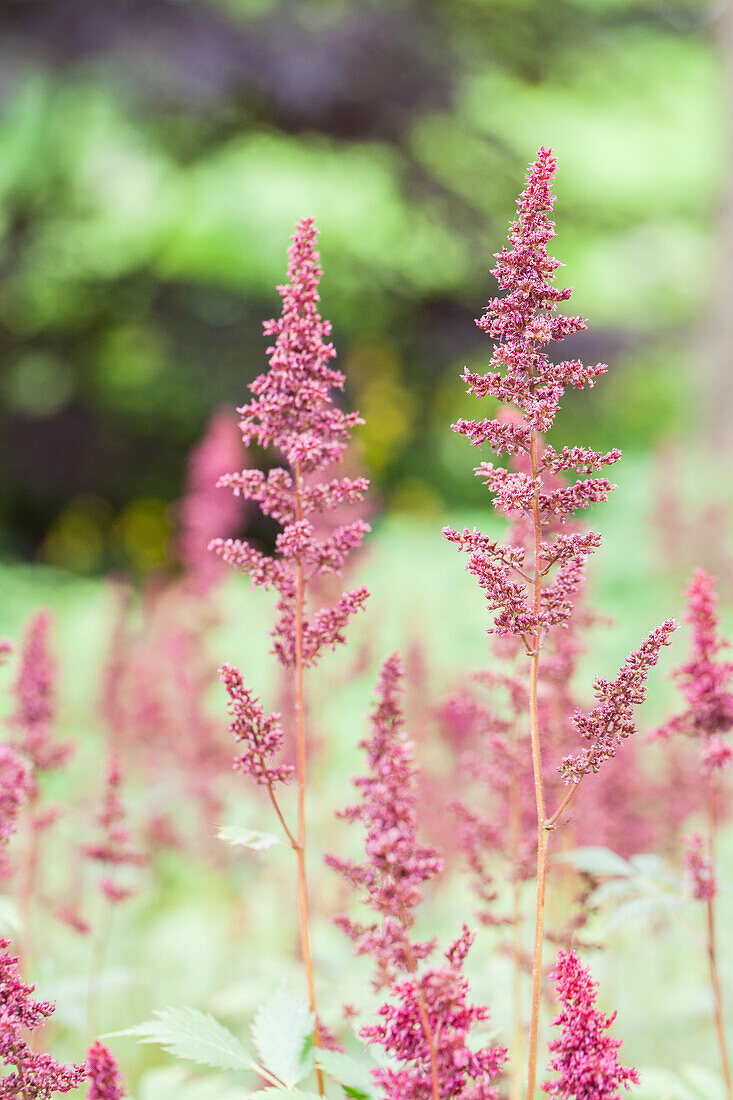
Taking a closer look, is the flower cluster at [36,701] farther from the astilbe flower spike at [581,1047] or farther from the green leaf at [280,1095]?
the astilbe flower spike at [581,1047]

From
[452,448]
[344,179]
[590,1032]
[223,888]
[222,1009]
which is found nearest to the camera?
[590,1032]

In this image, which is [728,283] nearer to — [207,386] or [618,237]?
[618,237]

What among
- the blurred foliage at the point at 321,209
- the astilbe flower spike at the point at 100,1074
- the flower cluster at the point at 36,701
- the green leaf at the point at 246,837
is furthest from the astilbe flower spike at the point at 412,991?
the blurred foliage at the point at 321,209

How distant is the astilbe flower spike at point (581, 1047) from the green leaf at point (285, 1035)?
0.31 meters

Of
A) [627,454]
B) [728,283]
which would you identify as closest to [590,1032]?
[627,454]

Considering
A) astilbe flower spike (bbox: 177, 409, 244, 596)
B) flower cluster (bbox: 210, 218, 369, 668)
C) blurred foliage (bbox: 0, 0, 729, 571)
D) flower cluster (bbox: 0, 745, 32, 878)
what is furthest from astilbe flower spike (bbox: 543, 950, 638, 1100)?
blurred foliage (bbox: 0, 0, 729, 571)

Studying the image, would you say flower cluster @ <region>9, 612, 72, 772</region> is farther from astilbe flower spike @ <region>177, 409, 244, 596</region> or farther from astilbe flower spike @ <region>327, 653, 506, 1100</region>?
astilbe flower spike @ <region>177, 409, 244, 596</region>

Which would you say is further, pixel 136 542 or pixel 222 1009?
pixel 136 542

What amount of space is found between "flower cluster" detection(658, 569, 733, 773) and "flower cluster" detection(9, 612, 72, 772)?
1.14 m

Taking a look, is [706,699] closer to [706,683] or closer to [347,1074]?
[706,683]

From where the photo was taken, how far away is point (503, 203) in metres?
9.41

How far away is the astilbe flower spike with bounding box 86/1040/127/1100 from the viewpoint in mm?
1154

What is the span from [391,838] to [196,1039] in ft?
1.33

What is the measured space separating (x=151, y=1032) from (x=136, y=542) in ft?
29.7
